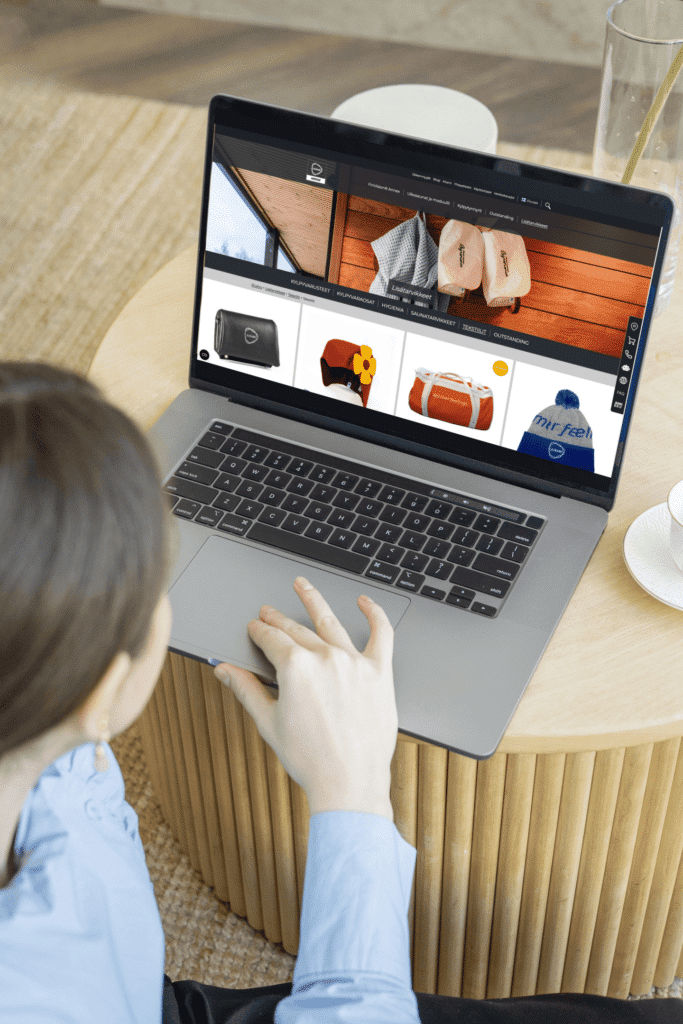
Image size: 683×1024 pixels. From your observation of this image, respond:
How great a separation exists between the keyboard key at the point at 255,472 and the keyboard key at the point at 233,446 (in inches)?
1.0

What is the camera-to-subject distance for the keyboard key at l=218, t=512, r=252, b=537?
39.9 inches

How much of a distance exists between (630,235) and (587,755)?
1.57 ft

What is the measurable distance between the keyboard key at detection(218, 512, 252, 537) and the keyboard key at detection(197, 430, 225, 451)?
99mm

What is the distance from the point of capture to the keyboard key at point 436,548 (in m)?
0.98


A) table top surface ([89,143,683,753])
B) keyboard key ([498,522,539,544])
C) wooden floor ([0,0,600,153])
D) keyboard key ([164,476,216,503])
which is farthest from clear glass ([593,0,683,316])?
wooden floor ([0,0,600,153])

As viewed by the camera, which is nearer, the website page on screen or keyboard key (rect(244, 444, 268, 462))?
the website page on screen

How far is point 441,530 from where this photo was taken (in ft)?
3.28

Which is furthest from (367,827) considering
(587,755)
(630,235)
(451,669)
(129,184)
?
(129,184)

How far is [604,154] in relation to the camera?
48.4 inches

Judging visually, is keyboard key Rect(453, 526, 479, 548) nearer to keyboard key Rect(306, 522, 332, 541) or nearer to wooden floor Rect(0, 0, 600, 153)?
keyboard key Rect(306, 522, 332, 541)

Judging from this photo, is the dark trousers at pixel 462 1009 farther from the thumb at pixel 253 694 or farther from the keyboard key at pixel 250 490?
the keyboard key at pixel 250 490

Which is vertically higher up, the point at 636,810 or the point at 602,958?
the point at 636,810

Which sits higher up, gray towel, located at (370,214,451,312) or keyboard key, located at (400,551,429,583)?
gray towel, located at (370,214,451,312)

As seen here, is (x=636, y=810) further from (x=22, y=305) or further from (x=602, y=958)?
(x=22, y=305)
